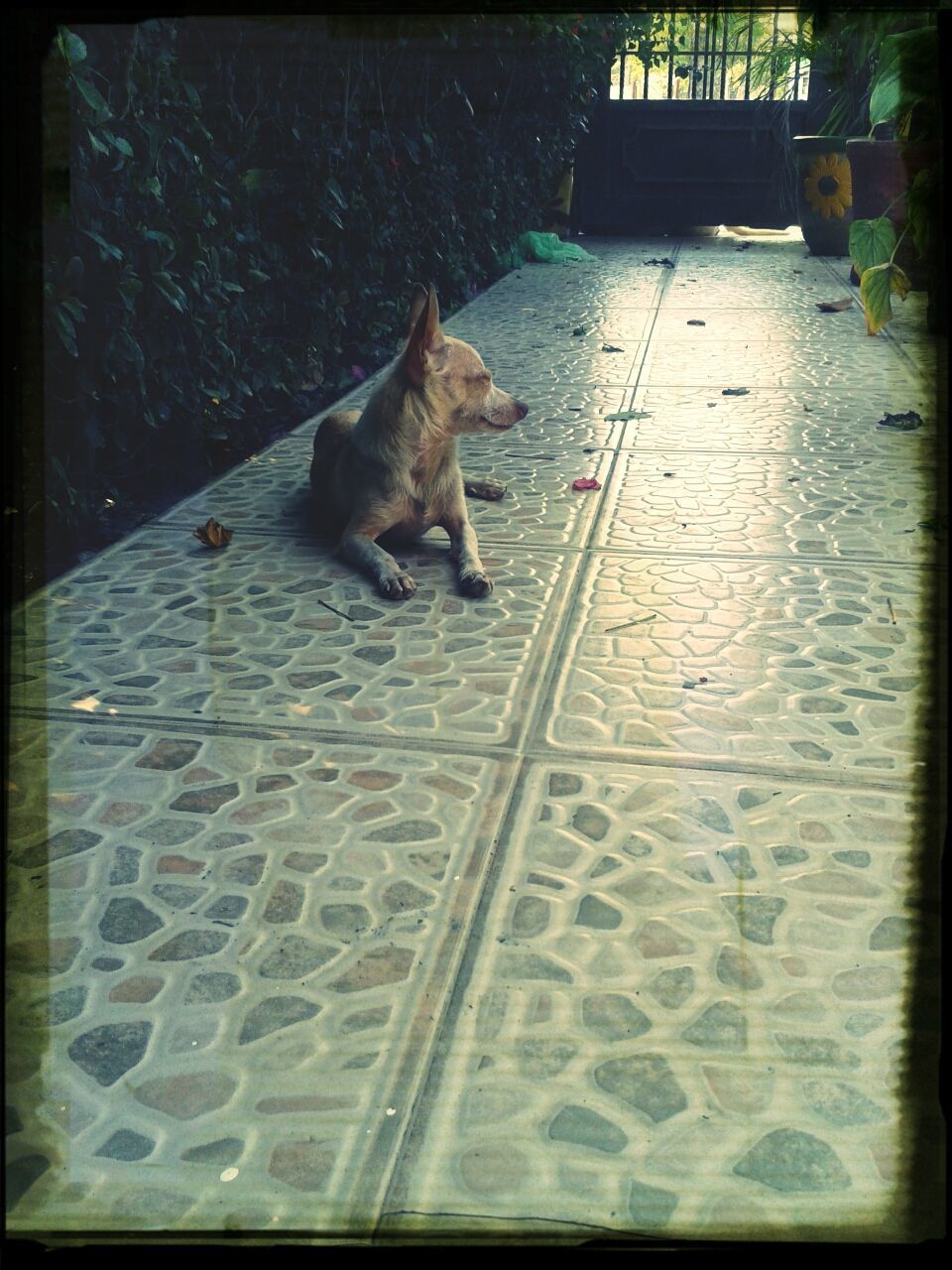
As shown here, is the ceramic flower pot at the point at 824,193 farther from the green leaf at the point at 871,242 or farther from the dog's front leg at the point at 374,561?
the green leaf at the point at 871,242

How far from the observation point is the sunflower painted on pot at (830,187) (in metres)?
11.0

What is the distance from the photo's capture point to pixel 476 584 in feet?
11.8

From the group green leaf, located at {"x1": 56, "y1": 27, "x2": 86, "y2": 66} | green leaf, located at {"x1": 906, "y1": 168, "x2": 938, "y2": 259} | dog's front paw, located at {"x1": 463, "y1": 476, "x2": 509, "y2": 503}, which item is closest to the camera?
green leaf, located at {"x1": 906, "y1": 168, "x2": 938, "y2": 259}

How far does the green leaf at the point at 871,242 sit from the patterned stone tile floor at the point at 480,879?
50 centimetres

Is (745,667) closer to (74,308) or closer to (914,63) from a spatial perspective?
(914,63)

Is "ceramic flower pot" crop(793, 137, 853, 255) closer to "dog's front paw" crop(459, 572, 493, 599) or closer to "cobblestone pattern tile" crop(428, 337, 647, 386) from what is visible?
"cobblestone pattern tile" crop(428, 337, 647, 386)

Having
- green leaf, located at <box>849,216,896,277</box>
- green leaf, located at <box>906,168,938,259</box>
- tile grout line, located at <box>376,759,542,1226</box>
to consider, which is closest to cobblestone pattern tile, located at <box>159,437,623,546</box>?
tile grout line, located at <box>376,759,542,1226</box>

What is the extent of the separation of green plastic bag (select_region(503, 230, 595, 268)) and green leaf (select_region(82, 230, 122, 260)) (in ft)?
20.8

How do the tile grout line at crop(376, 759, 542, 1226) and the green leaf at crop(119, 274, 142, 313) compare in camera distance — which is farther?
the green leaf at crop(119, 274, 142, 313)

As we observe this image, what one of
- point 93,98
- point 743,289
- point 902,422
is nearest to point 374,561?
point 93,98

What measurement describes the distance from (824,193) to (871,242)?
32.6 feet

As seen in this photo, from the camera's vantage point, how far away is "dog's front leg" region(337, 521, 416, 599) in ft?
11.7

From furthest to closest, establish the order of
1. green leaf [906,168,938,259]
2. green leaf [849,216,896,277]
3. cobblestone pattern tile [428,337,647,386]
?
cobblestone pattern tile [428,337,647,386]
green leaf [849,216,896,277]
green leaf [906,168,938,259]

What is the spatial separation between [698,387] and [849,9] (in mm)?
5142
